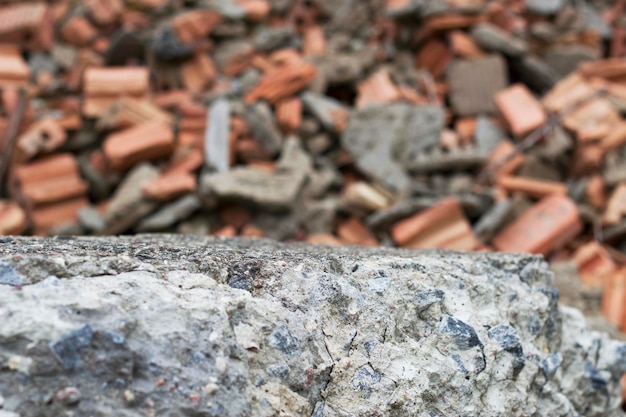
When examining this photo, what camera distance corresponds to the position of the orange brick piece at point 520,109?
441cm

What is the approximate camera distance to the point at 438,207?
3.68 metres

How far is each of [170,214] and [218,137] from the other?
70cm

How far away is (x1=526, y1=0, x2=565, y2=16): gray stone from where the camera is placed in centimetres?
539

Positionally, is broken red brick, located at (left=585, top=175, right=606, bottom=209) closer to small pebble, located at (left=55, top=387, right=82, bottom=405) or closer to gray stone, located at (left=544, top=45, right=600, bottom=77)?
gray stone, located at (left=544, top=45, right=600, bottom=77)

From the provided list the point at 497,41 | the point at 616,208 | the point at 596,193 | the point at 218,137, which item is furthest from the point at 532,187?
the point at 218,137

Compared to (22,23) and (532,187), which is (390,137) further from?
(22,23)

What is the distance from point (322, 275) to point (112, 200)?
10.2 feet

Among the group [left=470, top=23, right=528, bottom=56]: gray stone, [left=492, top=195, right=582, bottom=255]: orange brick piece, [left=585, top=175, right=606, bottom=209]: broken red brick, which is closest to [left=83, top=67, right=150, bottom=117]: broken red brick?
[left=470, top=23, right=528, bottom=56]: gray stone

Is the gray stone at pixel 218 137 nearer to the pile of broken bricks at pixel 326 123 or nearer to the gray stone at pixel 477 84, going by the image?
the pile of broken bricks at pixel 326 123

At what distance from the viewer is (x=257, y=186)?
12.7ft

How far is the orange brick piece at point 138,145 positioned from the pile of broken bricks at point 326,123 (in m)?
0.01

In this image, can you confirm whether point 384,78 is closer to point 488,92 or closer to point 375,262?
point 488,92

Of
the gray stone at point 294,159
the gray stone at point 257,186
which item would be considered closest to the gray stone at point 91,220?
the gray stone at point 257,186

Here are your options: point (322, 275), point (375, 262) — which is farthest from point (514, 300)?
point (322, 275)
